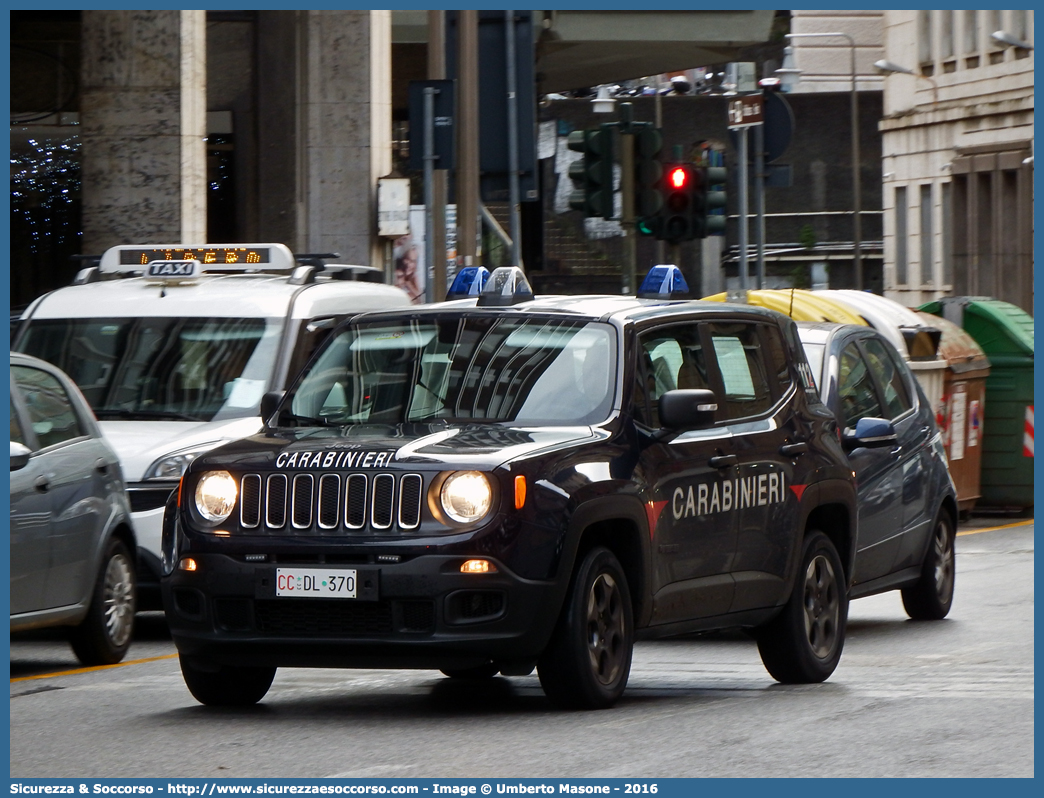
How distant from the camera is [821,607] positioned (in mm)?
9922

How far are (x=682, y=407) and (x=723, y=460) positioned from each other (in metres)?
0.61

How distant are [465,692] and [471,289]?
3369 millimetres

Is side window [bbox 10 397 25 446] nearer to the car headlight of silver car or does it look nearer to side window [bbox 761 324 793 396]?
the car headlight of silver car

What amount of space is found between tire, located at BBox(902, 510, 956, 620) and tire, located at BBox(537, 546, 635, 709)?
457 cm

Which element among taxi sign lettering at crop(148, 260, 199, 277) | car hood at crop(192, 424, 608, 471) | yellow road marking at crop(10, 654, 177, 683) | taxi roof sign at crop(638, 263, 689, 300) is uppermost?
taxi sign lettering at crop(148, 260, 199, 277)

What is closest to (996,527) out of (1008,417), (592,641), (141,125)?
(1008,417)

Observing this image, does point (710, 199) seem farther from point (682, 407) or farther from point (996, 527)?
Answer: point (682, 407)

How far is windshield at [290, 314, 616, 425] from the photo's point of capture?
871 cm

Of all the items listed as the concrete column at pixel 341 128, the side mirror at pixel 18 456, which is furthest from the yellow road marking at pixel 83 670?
the concrete column at pixel 341 128

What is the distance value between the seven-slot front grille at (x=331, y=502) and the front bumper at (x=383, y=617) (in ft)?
0.50

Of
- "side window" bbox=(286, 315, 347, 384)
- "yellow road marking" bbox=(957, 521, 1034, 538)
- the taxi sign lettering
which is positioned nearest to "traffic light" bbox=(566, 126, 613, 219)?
"yellow road marking" bbox=(957, 521, 1034, 538)

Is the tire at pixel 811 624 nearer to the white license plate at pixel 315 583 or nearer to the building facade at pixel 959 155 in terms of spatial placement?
the white license plate at pixel 315 583

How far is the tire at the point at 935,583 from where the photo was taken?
12719mm

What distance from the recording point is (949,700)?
8.92 metres
